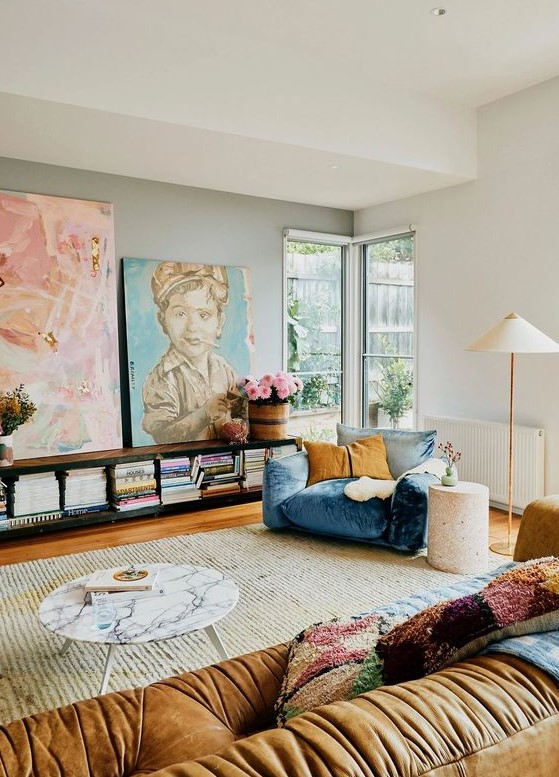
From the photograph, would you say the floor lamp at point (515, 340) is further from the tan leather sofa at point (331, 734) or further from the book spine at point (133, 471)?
the tan leather sofa at point (331, 734)

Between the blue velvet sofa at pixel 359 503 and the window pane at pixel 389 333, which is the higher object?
the window pane at pixel 389 333

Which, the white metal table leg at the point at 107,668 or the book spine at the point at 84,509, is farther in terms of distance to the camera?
the book spine at the point at 84,509

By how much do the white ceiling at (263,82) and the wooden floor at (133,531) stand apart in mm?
2468

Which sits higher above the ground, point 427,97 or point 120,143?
point 427,97

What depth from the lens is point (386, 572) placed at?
138 inches

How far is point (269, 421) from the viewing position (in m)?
5.18

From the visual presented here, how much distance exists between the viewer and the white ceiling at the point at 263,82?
10.8 feet

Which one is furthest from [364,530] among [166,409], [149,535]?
[166,409]

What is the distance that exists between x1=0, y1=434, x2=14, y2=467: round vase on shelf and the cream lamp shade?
296 cm

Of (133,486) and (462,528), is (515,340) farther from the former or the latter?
(133,486)

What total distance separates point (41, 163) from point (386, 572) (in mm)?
3518

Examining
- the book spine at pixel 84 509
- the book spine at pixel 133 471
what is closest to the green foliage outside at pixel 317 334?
the book spine at pixel 133 471

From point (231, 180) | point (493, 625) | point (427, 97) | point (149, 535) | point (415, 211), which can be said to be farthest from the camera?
point (415, 211)

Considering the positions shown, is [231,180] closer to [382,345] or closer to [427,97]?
[427,97]
